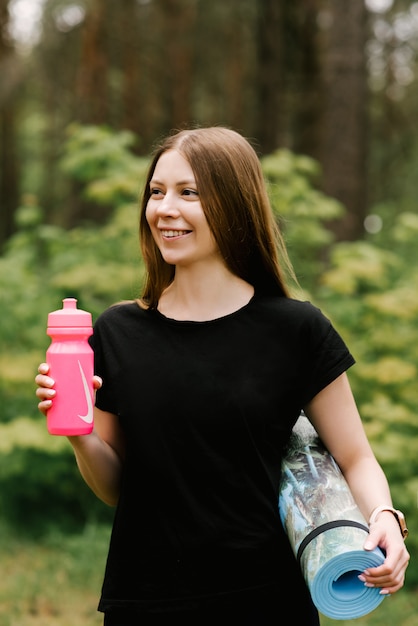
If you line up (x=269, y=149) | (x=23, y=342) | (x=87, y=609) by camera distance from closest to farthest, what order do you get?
(x=87, y=609) < (x=23, y=342) < (x=269, y=149)

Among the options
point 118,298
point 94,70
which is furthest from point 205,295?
point 94,70

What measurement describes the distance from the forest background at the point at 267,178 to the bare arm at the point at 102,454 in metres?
1.01

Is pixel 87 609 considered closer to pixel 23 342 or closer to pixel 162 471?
pixel 23 342

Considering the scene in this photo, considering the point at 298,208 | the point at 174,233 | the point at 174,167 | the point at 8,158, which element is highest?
the point at 174,167

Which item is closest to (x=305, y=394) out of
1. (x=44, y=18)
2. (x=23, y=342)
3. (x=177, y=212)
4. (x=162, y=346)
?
(x=162, y=346)

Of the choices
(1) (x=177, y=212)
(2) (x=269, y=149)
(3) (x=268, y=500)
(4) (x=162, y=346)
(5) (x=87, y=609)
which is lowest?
(5) (x=87, y=609)

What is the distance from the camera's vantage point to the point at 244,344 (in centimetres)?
223

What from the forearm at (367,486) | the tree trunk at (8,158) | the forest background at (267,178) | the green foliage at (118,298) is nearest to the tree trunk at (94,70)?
the forest background at (267,178)

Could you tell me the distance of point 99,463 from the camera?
2.29 meters

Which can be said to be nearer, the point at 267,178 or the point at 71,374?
the point at 71,374

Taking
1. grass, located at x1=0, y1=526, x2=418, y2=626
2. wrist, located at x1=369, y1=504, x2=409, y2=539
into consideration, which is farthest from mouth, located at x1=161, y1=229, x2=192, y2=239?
grass, located at x1=0, y1=526, x2=418, y2=626

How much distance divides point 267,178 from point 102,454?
179 inches

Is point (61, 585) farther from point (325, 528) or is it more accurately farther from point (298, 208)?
point (325, 528)

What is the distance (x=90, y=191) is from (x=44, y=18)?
8806mm
